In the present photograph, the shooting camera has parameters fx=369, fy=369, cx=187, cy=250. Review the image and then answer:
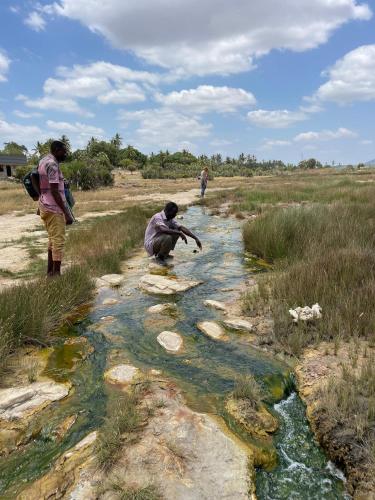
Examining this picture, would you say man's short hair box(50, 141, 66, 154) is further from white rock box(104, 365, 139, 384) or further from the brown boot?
white rock box(104, 365, 139, 384)

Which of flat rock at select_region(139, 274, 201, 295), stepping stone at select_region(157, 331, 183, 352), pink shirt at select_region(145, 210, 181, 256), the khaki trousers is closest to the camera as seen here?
stepping stone at select_region(157, 331, 183, 352)

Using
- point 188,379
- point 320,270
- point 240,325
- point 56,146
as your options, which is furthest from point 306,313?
point 56,146

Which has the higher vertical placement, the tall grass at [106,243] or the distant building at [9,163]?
the distant building at [9,163]

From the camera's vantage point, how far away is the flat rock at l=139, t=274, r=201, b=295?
6223 mm

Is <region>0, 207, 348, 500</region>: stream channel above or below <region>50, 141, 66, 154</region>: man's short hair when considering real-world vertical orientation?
below

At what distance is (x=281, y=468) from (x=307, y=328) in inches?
80.4

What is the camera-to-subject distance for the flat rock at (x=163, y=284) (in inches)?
245

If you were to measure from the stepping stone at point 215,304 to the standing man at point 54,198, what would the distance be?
2.40 metres

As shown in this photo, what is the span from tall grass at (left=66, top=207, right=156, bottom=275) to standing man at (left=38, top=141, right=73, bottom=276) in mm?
1572

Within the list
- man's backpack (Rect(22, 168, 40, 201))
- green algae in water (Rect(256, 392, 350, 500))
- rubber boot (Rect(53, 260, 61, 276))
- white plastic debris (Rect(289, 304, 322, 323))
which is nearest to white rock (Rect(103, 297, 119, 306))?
rubber boot (Rect(53, 260, 61, 276))

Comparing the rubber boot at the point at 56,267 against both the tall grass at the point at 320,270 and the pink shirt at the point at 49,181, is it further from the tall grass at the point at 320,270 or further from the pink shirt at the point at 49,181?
the tall grass at the point at 320,270

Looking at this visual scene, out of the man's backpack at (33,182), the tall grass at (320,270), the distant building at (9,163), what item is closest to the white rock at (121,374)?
the tall grass at (320,270)

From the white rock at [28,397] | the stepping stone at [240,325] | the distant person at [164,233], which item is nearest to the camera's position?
the white rock at [28,397]

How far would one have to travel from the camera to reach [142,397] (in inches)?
125
